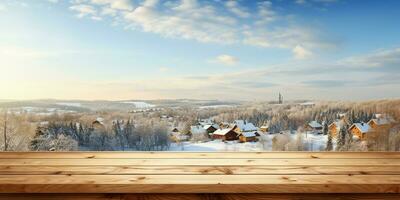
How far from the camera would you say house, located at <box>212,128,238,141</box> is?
2553 mm

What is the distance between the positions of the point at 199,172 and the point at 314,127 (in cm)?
126

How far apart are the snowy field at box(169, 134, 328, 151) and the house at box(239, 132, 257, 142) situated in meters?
0.02

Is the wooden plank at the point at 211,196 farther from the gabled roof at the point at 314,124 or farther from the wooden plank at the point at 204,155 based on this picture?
the gabled roof at the point at 314,124

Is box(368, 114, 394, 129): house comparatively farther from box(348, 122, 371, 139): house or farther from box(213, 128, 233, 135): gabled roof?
box(213, 128, 233, 135): gabled roof

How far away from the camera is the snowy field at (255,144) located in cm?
251

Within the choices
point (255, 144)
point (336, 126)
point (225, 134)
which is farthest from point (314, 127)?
point (225, 134)

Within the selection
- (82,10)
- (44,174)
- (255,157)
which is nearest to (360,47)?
(255,157)

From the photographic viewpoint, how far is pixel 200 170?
4.98ft

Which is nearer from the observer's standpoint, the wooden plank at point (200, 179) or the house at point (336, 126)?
the wooden plank at point (200, 179)

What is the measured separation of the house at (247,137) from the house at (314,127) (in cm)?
34

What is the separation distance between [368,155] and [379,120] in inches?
30.4

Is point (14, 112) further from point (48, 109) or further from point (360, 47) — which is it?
point (360, 47)

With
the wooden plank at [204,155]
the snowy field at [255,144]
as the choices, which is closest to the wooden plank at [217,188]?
the wooden plank at [204,155]

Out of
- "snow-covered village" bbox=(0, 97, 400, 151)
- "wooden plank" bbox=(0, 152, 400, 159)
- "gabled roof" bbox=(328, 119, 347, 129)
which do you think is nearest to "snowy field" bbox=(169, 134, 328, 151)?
"snow-covered village" bbox=(0, 97, 400, 151)
